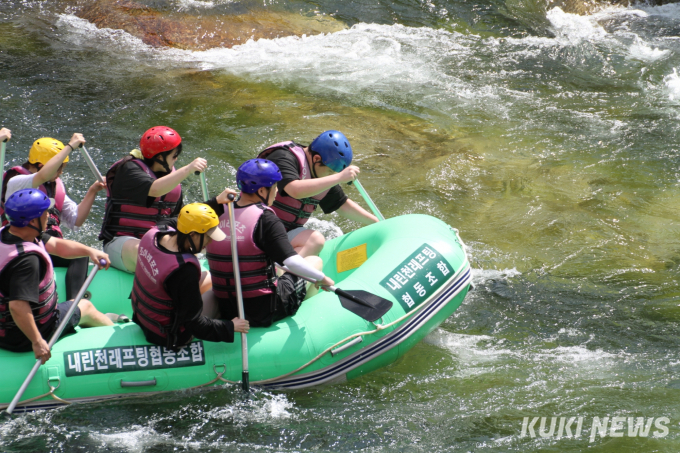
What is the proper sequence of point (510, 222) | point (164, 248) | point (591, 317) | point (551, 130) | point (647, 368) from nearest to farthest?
point (164, 248) → point (647, 368) → point (591, 317) → point (510, 222) → point (551, 130)

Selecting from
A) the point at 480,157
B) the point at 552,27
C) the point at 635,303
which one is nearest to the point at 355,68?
the point at 480,157

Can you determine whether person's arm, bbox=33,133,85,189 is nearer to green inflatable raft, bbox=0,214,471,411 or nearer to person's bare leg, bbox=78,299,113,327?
green inflatable raft, bbox=0,214,471,411

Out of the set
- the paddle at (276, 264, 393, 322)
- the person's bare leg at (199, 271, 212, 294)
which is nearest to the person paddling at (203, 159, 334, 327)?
the paddle at (276, 264, 393, 322)

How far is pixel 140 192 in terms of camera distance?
16.1ft

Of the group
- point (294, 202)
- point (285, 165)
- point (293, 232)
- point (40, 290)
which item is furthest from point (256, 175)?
point (40, 290)

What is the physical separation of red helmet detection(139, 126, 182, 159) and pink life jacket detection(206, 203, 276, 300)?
852 mm

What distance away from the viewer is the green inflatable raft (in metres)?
4.26

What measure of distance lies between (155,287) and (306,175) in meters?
1.72

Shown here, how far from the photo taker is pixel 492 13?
13812 millimetres

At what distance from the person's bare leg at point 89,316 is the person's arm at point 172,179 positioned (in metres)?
0.92

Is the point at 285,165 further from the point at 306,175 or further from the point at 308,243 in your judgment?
the point at 308,243

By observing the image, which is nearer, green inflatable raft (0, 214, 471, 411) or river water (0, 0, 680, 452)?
green inflatable raft (0, 214, 471, 411)

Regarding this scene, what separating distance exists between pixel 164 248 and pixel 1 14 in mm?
11086

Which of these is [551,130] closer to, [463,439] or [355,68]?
[355,68]
